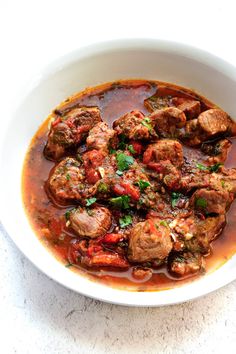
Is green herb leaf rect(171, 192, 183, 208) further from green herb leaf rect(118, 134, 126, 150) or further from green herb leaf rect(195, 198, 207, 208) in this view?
green herb leaf rect(118, 134, 126, 150)

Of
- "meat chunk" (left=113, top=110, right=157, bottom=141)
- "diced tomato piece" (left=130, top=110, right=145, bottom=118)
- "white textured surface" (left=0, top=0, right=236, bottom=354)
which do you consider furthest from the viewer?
"diced tomato piece" (left=130, top=110, right=145, bottom=118)

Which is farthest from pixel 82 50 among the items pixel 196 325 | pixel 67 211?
pixel 196 325

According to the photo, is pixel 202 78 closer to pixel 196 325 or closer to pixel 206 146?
pixel 206 146

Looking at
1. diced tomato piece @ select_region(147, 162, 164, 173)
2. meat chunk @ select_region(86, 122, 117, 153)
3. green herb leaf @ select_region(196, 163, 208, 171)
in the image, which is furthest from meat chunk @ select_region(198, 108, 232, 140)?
meat chunk @ select_region(86, 122, 117, 153)

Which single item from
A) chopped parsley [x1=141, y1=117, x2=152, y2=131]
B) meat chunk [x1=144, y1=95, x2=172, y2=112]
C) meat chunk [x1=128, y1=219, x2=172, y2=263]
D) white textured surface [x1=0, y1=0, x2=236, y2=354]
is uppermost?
meat chunk [x1=144, y1=95, x2=172, y2=112]

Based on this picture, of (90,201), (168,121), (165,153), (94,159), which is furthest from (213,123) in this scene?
(90,201)

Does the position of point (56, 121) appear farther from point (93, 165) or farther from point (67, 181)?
point (67, 181)
